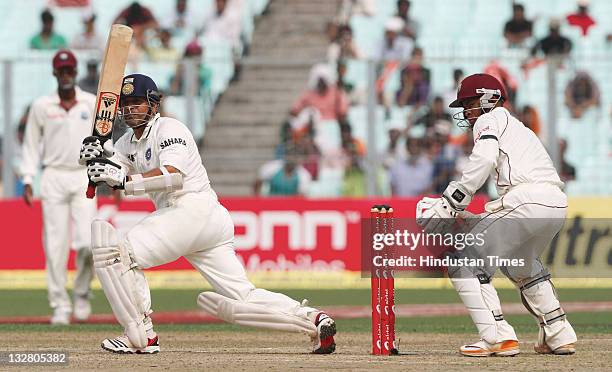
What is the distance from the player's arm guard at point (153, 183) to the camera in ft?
29.6

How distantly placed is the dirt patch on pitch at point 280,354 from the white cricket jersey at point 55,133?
5.76ft

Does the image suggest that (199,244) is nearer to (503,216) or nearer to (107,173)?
(107,173)

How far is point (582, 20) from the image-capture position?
20266 millimetres

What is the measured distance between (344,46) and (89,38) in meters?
3.84

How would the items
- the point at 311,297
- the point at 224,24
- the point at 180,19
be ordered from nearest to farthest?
the point at 311,297, the point at 224,24, the point at 180,19

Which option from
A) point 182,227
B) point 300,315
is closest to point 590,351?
point 300,315

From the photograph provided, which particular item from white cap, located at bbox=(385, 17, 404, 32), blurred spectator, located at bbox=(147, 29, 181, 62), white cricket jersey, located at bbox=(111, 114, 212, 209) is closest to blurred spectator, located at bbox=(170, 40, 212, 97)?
blurred spectator, located at bbox=(147, 29, 181, 62)

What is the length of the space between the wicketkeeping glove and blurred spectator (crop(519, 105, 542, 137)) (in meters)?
9.43

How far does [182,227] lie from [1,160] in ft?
29.0

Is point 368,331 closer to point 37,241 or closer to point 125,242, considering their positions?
point 125,242

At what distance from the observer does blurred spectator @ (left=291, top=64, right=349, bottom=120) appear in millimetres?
18062

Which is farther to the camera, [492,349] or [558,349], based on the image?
[558,349]

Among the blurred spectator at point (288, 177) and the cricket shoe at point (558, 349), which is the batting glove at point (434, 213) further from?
the blurred spectator at point (288, 177)

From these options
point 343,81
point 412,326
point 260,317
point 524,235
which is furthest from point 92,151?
point 343,81
